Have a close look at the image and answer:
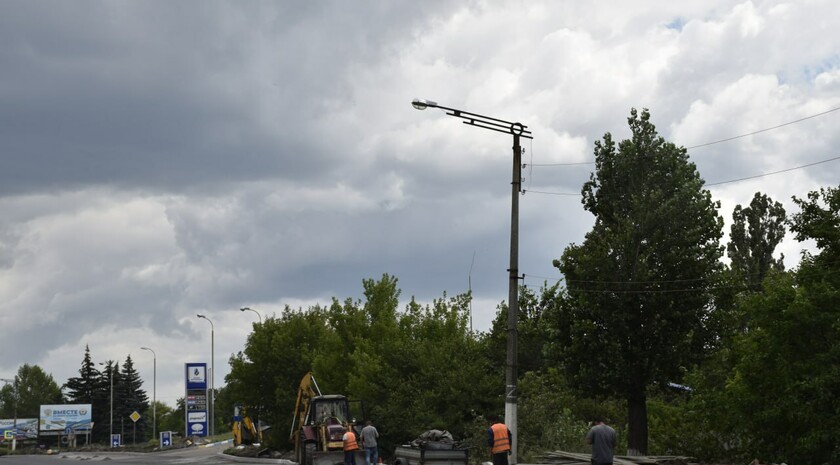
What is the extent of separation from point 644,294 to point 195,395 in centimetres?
5344

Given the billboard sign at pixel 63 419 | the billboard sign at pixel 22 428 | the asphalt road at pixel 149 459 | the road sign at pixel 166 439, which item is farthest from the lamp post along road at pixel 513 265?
the billboard sign at pixel 22 428

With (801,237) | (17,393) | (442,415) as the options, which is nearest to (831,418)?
(801,237)

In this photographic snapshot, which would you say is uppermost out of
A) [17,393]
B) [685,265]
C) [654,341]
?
[685,265]

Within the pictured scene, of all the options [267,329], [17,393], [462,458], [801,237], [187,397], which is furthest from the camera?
[17,393]

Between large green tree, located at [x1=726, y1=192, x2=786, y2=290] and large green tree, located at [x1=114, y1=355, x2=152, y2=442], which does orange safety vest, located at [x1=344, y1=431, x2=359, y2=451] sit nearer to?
large green tree, located at [x1=726, y1=192, x2=786, y2=290]

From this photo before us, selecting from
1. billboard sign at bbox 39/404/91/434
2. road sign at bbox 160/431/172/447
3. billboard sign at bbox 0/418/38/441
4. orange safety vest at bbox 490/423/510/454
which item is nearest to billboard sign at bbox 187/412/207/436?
road sign at bbox 160/431/172/447

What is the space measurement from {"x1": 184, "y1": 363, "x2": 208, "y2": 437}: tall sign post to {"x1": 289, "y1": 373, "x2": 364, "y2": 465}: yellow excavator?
38.8 metres

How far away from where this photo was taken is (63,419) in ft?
405

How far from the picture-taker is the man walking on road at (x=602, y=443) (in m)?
19.0

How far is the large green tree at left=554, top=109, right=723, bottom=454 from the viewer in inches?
1270

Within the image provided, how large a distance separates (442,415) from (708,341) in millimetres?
11432

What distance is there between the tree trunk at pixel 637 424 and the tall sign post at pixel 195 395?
164 ft

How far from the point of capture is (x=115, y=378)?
14112cm

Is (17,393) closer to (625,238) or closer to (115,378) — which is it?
(115,378)
